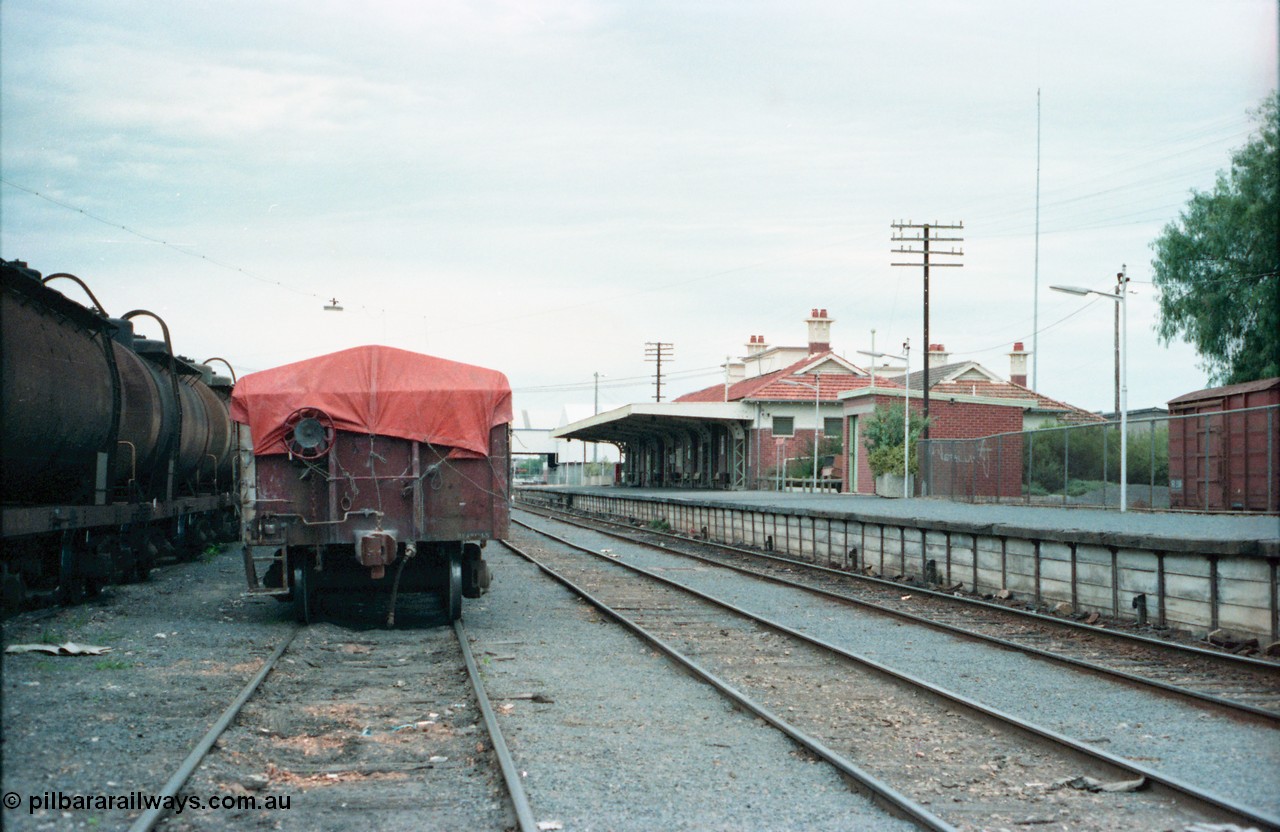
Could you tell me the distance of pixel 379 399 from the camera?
12086 millimetres

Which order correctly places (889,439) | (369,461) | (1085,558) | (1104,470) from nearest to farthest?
(369,461), (1085,558), (1104,470), (889,439)

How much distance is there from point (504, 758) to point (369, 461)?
5.92 metres

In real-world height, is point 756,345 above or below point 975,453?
above

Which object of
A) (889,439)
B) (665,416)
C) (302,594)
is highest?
(665,416)

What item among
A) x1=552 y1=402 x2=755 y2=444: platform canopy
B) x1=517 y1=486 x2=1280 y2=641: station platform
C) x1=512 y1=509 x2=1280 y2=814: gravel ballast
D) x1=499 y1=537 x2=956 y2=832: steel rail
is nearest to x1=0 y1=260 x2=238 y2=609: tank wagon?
x1=499 y1=537 x2=956 y2=832: steel rail

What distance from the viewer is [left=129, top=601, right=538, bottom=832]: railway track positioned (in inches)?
230

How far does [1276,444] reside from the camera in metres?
21.2

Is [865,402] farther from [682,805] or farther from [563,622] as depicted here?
[682,805]

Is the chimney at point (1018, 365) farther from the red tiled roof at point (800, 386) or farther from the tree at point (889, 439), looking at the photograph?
the tree at point (889, 439)

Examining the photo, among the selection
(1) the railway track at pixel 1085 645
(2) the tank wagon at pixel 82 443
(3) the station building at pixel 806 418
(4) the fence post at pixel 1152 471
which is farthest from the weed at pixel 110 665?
(3) the station building at pixel 806 418

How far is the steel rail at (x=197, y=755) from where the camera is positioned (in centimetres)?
536

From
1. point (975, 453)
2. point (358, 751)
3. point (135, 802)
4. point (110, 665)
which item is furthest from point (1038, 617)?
point (975, 453)

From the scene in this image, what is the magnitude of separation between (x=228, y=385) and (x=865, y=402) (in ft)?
85.4

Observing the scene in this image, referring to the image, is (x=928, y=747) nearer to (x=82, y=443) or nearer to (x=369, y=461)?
(x=369, y=461)
